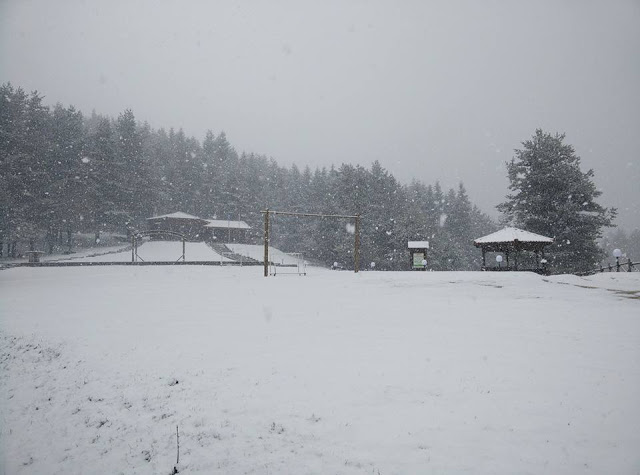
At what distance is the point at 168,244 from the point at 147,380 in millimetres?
47785

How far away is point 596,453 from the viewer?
4.09 meters

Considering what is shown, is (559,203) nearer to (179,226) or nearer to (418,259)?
(418,259)

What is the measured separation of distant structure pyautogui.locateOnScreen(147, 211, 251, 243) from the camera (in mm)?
58250

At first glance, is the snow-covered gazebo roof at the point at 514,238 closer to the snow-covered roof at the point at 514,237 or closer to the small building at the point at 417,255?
the snow-covered roof at the point at 514,237

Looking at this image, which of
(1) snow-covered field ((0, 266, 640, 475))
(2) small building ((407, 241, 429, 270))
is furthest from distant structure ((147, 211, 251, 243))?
(1) snow-covered field ((0, 266, 640, 475))

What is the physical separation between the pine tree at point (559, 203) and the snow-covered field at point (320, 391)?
2282 centimetres

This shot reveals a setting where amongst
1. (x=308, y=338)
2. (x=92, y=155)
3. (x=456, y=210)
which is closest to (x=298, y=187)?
(x=456, y=210)

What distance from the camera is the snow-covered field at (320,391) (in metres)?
4.37

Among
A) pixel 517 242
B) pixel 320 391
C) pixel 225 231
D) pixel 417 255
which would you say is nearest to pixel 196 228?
pixel 225 231

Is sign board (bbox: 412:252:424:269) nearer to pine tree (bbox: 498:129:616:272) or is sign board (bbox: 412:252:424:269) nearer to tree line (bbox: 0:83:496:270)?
pine tree (bbox: 498:129:616:272)

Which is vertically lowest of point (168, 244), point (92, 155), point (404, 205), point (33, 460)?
point (33, 460)

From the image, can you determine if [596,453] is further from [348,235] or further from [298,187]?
[298,187]

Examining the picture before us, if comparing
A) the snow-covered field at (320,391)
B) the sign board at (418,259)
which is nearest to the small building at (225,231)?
the sign board at (418,259)

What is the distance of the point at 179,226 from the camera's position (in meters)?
58.9
